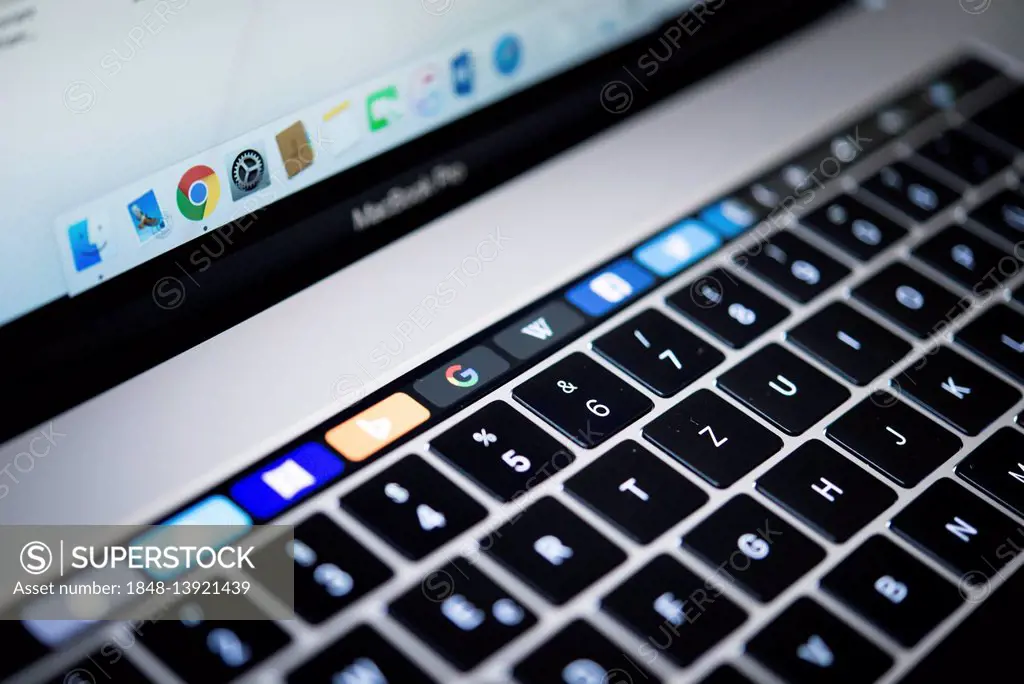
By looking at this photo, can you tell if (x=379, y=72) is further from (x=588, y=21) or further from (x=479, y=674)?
(x=479, y=674)

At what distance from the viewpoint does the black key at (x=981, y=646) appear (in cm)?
41

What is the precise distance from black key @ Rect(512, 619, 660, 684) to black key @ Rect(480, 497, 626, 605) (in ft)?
0.05

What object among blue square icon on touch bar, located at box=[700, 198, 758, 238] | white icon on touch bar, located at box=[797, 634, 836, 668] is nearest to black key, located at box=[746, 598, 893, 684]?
white icon on touch bar, located at box=[797, 634, 836, 668]

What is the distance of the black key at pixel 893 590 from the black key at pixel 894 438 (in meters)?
0.04

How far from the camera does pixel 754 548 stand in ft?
1.43

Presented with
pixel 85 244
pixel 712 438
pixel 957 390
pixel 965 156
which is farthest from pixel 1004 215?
pixel 85 244

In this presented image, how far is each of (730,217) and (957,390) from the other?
0.14 meters

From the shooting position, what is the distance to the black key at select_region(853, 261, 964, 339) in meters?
0.54

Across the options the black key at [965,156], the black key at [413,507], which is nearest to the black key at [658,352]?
the black key at [413,507]

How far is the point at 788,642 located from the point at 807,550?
0.14ft

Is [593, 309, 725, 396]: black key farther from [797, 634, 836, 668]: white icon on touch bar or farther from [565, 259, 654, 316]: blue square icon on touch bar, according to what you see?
[797, 634, 836, 668]: white icon on touch bar

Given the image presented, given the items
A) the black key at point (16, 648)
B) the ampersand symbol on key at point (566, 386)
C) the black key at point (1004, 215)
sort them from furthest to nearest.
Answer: the black key at point (1004, 215) < the ampersand symbol on key at point (566, 386) < the black key at point (16, 648)

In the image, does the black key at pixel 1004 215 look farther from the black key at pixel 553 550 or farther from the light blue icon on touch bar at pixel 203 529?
the light blue icon on touch bar at pixel 203 529

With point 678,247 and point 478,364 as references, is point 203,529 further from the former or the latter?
point 678,247
